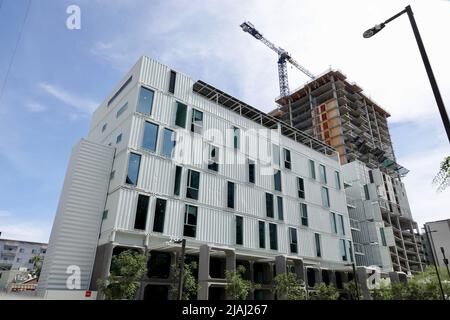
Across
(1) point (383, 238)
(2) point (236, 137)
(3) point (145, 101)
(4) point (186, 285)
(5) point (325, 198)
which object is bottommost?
(4) point (186, 285)

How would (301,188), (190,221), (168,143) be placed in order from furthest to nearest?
(301,188) → (168,143) → (190,221)

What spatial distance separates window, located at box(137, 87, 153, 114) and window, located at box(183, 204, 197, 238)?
900cm

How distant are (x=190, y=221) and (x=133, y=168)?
641 cm

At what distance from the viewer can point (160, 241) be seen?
22922 mm

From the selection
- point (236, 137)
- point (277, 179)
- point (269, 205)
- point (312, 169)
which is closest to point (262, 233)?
point (269, 205)

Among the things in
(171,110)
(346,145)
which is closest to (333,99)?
(346,145)

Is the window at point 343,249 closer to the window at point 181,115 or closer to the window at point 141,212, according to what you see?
the window at point 181,115

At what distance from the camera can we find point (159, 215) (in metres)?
23.4

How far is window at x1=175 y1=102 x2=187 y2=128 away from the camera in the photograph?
90.5ft

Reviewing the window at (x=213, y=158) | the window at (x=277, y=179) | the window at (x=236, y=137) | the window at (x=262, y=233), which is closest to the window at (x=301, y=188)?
the window at (x=277, y=179)

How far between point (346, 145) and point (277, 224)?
51.2m

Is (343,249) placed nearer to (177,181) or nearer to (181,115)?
(177,181)

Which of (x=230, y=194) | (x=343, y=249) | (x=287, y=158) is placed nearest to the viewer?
(x=230, y=194)

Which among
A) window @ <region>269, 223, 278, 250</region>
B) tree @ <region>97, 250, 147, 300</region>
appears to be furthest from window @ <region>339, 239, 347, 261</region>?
tree @ <region>97, 250, 147, 300</region>
